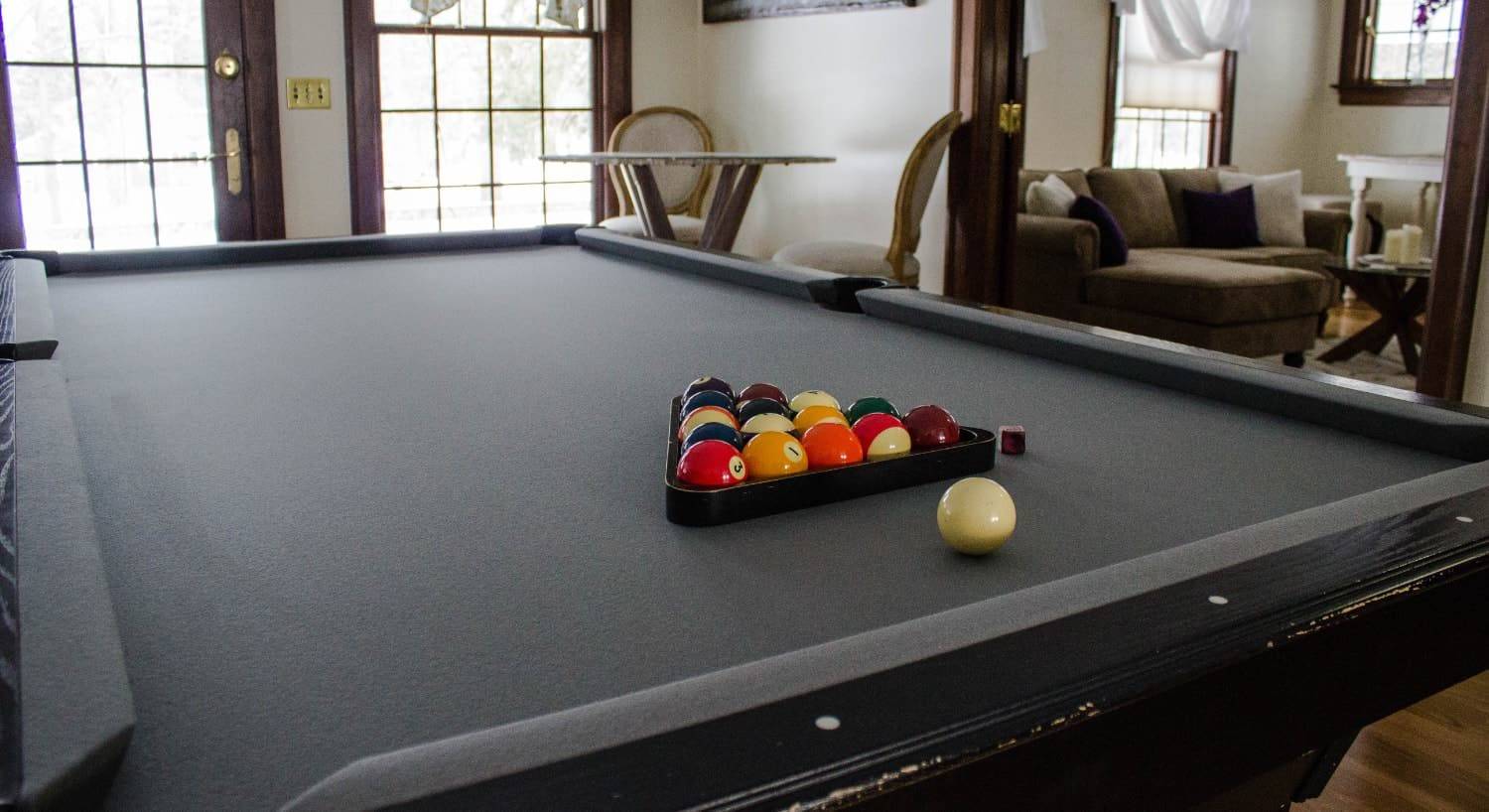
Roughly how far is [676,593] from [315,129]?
4387 mm

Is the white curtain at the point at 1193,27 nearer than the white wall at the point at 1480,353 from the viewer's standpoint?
No

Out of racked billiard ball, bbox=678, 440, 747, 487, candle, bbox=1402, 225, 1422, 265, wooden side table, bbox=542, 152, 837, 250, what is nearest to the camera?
racked billiard ball, bbox=678, 440, 747, 487

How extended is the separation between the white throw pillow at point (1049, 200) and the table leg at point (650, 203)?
6.07 ft

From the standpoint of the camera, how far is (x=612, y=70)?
543cm

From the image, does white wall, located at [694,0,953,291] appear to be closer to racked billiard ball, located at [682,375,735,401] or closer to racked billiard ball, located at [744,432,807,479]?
racked billiard ball, located at [682,375,735,401]

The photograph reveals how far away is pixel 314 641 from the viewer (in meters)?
0.80

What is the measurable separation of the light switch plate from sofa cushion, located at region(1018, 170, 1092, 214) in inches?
116

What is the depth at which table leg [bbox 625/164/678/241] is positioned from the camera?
14.0 feet

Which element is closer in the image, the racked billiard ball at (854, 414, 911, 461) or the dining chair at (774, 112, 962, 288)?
the racked billiard ball at (854, 414, 911, 461)

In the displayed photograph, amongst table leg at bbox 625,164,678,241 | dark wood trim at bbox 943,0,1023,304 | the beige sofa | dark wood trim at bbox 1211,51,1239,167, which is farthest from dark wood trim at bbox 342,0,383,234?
dark wood trim at bbox 1211,51,1239,167

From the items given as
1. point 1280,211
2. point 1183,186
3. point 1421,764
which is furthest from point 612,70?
point 1421,764

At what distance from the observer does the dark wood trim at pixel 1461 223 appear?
100.0 inches

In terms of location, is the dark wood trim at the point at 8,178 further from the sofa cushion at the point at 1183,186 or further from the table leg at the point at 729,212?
the sofa cushion at the point at 1183,186

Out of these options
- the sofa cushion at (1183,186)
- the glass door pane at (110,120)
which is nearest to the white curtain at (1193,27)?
the sofa cushion at (1183,186)
